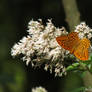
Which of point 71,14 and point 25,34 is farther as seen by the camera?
point 25,34

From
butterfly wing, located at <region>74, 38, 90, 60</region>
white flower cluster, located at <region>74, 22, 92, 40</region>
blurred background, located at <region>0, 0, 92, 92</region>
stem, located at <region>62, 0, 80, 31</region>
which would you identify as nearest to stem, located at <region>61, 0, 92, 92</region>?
stem, located at <region>62, 0, 80, 31</region>

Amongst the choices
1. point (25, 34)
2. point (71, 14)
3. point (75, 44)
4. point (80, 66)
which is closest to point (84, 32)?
point (75, 44)

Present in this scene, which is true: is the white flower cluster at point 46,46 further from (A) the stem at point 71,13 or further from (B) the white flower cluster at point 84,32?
(A) the stem at point 71,13

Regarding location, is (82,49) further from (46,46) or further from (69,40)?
(46,46)

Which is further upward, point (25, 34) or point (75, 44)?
point (25, 34)

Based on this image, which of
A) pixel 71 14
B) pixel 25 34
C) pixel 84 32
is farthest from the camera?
pixel 25 34

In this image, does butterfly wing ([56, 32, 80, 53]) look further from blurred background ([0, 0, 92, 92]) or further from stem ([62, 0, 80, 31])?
blurred background ([0, 0, 92, 92])

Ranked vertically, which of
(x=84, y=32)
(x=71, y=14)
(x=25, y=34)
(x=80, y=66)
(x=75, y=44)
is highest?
(x=25, y=34)

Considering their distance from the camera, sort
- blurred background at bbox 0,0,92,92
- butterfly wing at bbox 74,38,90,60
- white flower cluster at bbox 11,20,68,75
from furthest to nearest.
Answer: blurred background at bbox 0,0,92,92, white flower cluster at bbox 11,20,68,75, butterfly wing at bbox 74,38,90,60

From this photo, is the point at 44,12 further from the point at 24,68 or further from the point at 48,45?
the point at 48,45
